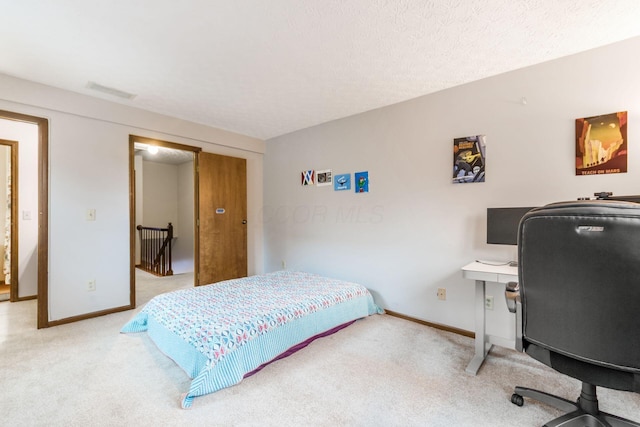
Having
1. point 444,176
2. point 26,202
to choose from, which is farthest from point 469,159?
point 26,202

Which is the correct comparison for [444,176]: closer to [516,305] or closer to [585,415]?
[516,305]

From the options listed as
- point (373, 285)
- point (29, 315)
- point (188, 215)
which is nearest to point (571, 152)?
point (373, 285)

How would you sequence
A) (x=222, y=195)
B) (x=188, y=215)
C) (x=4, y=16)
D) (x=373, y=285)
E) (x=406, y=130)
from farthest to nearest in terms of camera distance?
(x=188, y=215)
(x=222, y=195)
(x=373, y=285)
(x=406, y=130)
(x=4, y=16)

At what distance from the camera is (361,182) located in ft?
11.4

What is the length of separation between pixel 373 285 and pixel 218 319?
1875mm

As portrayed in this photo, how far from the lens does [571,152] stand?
7.22 ft

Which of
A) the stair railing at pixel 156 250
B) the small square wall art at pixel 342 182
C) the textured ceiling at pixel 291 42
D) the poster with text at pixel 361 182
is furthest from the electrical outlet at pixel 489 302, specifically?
the stair railing at pixel 156 250

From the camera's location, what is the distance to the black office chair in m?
1.09

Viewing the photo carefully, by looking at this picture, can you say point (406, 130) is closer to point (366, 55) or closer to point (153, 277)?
point (366, 55)

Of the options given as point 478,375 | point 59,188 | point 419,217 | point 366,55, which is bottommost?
point 478,375

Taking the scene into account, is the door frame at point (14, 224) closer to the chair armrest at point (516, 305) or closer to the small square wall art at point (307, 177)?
the small square wall art at point (307, 177)

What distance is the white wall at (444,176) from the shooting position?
2.16m

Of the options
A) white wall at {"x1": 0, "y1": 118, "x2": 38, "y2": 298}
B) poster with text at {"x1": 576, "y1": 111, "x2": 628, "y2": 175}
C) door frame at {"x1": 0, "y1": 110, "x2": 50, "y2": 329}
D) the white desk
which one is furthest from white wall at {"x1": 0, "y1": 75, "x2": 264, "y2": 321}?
poster with text at {"x1": 576, "y1": 111, "x2": 628, "y2": 175}

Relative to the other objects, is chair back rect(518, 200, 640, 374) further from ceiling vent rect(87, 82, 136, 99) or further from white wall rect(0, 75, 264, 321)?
white wall rect(0, 75, 264, 321)
